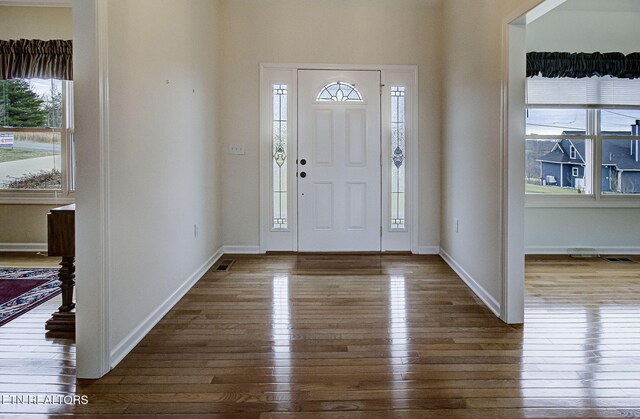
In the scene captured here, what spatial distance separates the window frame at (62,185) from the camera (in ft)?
16.8

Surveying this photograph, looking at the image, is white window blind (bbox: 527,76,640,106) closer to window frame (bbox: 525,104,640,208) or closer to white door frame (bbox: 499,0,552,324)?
window frame (bbox: 525,104,640,208)

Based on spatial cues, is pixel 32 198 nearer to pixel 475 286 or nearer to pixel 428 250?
pixel 428 250

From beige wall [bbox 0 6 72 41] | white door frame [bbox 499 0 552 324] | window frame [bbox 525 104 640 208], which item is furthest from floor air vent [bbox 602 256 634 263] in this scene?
beige wall [bbox 0 6 72 41]

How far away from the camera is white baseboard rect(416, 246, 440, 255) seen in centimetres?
511

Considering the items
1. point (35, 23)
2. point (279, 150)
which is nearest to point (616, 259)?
point (279, 150)

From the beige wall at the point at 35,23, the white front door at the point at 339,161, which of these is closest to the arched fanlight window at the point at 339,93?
the white front door at the point at 339,161

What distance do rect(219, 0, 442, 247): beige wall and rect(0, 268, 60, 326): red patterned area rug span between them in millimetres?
1806

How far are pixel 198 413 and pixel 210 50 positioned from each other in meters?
3.56

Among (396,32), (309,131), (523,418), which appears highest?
(396,32)

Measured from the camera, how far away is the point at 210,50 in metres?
4.46

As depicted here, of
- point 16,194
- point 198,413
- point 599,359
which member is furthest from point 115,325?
point 16,194

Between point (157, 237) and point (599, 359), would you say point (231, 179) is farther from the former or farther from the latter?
point (599, 359)

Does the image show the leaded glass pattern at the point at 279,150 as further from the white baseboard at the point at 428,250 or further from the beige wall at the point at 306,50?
the white baseboard at the point at 428,250

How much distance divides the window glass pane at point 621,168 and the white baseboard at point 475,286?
2099 mm
